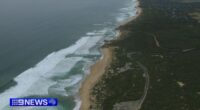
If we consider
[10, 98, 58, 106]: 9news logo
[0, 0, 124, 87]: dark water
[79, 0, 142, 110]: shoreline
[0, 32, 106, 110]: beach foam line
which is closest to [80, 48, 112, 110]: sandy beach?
[79, 0, 142, 110]: shoreline

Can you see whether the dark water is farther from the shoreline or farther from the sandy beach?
the sandy beach

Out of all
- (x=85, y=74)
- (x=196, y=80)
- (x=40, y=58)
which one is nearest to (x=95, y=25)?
(x=40, y=58)

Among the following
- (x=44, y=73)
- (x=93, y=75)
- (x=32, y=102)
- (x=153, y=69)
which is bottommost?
(x=32, y=102)

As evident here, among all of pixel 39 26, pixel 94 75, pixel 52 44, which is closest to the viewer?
pixel 94 75

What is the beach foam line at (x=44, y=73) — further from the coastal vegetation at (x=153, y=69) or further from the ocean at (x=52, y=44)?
the coastal vegetation at (x=153, y=69)

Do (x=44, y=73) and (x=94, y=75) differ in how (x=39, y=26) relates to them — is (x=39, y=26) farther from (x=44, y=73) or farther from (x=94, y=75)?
(x=94, y=75)

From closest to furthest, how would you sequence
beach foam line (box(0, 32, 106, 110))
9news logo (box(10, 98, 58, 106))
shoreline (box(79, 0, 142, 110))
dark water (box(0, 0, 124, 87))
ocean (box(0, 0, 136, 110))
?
9news logo (box(10, 98, 58, 106)) < shoreline (box(79, 0, 142, 110)) < beach foam line (box(0, 32, 106, 110)) < ocean (box(0, 0, 136, 110)) < dark water (box(0, 0, 124, 87))

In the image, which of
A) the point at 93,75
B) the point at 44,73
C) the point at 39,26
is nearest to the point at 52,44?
the point at 39,26
